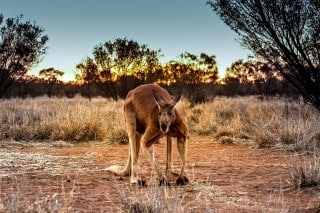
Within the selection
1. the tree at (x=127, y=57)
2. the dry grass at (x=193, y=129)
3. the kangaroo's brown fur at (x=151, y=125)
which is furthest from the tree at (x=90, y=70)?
the kangaroo's brown fur at (x=151, y=125)

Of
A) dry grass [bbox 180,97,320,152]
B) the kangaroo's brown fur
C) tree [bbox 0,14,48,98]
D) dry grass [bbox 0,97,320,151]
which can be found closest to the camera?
the kangaroo's brown fur

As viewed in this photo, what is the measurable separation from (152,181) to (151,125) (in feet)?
2.52

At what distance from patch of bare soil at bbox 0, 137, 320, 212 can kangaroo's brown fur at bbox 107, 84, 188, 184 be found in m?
0.23

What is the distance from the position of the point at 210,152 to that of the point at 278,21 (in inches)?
129

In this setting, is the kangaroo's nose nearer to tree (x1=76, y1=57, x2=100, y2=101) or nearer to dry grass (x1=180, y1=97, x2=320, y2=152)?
dry grass (x1=180, y1=97, x2=320, y2=152)

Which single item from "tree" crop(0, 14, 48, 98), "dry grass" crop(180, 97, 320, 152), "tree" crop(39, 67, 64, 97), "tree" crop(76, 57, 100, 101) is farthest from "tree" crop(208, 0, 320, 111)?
"tree" crop(39, 67, 64, 97)

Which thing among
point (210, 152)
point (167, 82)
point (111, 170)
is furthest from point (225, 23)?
point (167, 82)

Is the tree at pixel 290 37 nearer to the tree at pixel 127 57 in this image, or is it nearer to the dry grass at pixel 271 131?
the dry grass at pixel 271 131

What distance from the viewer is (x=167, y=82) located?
107 feet

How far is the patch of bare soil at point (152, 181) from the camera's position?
186 inches

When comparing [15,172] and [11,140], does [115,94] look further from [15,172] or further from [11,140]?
[15,172]

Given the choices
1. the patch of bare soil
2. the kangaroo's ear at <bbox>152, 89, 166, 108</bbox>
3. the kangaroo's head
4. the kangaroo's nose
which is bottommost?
the patch of bare soil

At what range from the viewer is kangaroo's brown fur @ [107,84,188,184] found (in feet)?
20.9

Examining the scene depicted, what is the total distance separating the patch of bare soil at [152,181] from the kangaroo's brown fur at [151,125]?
231 mm
